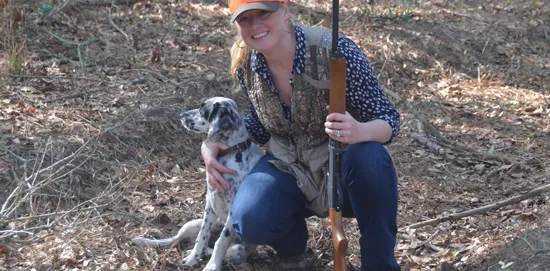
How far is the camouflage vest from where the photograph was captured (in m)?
3.82

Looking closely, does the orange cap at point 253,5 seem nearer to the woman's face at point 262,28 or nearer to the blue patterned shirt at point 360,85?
the woman's face at point 262,28

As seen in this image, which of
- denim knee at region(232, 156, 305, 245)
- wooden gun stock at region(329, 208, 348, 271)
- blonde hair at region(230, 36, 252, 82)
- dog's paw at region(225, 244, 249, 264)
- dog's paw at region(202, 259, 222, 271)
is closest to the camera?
wooden gun stock at region(329, 208, 348, 271)

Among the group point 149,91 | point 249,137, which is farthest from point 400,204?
point 149,91

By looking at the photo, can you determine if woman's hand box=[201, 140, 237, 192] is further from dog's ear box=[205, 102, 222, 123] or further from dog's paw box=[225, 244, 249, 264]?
dog's paw box=[225, 244, 249, 264]

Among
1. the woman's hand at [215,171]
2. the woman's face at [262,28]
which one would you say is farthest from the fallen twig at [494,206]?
the woman's face at [262,28]

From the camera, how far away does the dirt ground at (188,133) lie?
4.52m

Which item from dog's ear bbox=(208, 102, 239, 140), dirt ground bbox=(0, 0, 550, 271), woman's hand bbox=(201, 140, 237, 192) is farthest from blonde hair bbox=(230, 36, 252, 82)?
dirt ground bbox=(0, 0, 550, 271)

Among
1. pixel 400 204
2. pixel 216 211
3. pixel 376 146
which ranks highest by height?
pixel 376 146

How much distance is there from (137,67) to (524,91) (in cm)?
402

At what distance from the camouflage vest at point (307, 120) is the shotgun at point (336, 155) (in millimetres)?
215

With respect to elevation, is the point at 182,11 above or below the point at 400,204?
above

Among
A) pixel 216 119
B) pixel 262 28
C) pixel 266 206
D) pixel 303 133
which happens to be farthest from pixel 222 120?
pixel 262 28

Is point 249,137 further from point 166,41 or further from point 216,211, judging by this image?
point 166,41

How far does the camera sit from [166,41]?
8031mm
